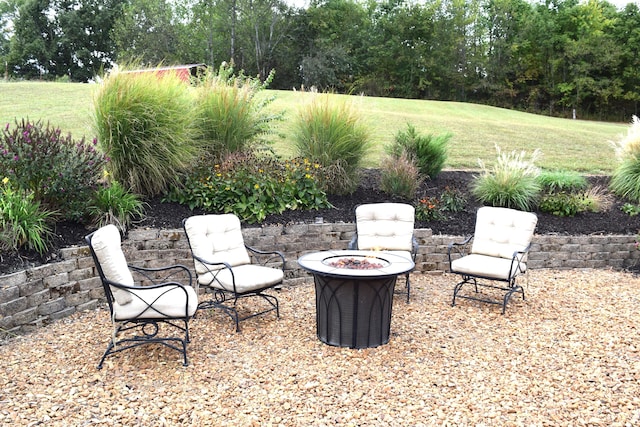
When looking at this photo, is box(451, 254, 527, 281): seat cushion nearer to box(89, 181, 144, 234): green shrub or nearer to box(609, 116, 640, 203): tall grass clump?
box(89, 181, 144, 234): green shrub

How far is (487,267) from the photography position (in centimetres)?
484

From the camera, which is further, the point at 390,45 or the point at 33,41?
the point at 33,41

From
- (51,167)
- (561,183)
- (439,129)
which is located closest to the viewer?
(51,167)

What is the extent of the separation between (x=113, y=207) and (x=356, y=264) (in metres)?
2.55

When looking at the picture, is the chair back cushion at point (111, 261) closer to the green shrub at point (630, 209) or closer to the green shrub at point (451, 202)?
the green shrub at point (451, 202)

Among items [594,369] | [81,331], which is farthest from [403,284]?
[81,331]

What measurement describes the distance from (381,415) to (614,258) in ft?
16.2

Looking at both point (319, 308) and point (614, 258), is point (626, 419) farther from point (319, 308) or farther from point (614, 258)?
point (614, 258)

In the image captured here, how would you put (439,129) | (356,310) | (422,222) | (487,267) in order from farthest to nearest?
1. (439,129)
2. (422,222)
3. (487,267)
4. (356,310)

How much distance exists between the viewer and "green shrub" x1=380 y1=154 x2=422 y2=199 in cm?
684

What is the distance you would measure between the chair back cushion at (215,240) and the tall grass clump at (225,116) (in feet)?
4.91

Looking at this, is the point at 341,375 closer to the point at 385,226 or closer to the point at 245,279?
the point at 245,279

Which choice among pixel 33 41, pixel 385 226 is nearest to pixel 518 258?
pixel 385 226

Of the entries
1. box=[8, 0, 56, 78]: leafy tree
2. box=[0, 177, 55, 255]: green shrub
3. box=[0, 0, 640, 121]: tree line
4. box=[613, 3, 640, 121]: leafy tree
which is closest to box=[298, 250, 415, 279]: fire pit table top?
box=[0, 177, 55, 255]: green shrub
